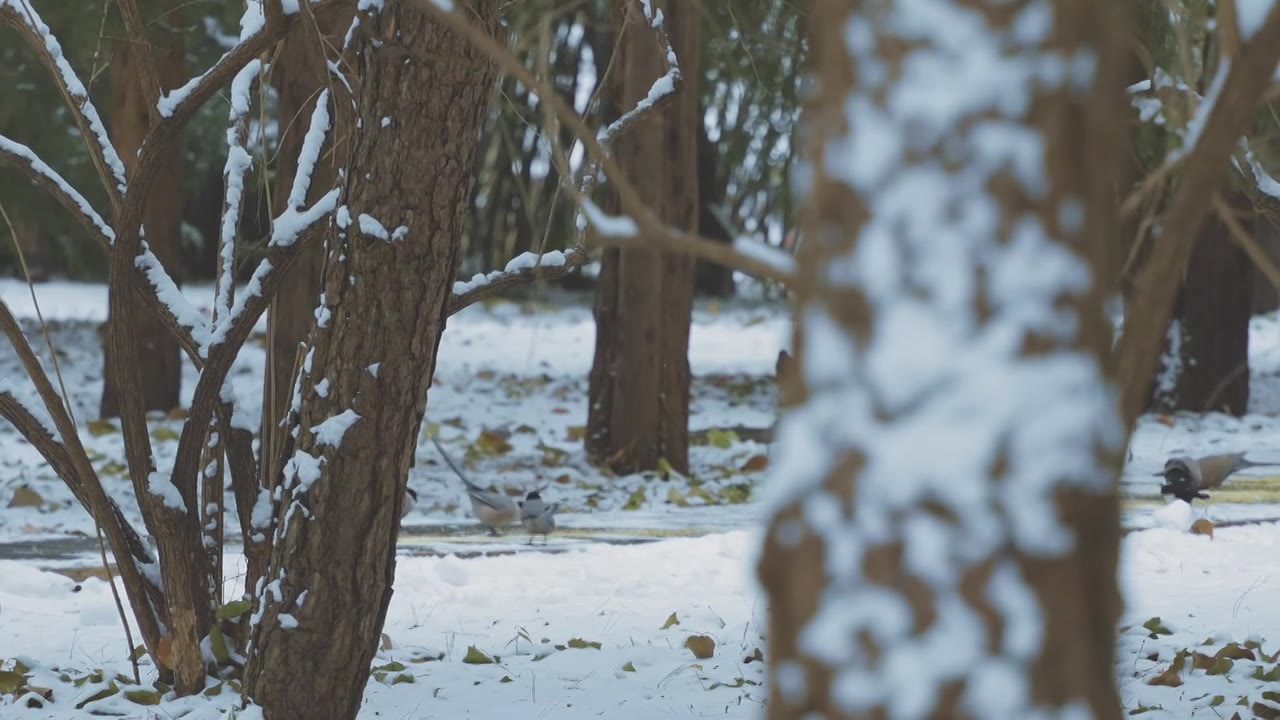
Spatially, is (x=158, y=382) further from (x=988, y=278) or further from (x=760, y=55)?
(x=988, y=278)

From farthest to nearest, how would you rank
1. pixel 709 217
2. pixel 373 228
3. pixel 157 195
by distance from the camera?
pixel 709 217, pixel 157 195, pixel 373 228

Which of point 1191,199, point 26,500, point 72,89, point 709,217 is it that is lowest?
point 26,500

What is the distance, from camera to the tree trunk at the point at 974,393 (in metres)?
1.24

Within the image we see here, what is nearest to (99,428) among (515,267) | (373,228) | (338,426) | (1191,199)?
(515,267)

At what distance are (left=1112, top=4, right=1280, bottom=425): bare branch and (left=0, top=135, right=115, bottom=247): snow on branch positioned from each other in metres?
2.79

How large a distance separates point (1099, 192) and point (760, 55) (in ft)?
30.5

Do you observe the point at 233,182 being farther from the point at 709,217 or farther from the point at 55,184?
the point at 709,217

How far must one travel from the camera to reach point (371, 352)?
10.2ft

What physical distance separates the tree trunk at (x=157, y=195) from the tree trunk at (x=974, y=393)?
8.78m

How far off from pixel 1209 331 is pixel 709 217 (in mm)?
9754

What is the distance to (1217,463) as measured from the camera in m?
7.04

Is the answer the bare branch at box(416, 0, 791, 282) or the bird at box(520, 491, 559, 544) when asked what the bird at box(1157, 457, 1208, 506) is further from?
the bare branch at box(416, 0, 791, 282)

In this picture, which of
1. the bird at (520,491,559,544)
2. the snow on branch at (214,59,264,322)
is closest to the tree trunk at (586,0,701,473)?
the bird at (520,491,559,544)

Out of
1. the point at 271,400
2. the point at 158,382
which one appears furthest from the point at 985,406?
the point at 158,382
